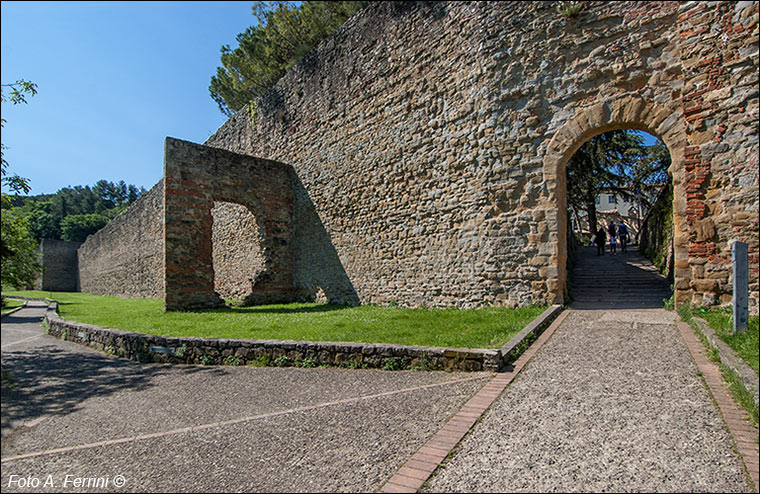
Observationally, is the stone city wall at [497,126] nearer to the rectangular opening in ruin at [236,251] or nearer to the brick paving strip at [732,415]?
the brick paving strip at [732,415]

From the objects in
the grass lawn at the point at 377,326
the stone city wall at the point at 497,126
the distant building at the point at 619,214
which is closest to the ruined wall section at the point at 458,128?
the stone city wall at the point at 497,126

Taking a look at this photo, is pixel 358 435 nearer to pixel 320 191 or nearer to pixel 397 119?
A: pixel 397 119

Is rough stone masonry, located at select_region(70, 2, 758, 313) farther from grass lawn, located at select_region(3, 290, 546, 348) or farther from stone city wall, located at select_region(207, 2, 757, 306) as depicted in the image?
grass lawn, located at select_region(3, 290, 546, 348)

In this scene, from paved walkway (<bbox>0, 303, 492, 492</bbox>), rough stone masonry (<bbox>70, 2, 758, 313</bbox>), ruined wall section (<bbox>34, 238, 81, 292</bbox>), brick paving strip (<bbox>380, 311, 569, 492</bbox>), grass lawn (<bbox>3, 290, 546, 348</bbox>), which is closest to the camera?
brick paving strip (<bbox>380, 311, 569, 492</bbox>)

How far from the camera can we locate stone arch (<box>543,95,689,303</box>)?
666 cm

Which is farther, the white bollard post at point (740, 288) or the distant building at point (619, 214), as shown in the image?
the distant building at point (619, 214)

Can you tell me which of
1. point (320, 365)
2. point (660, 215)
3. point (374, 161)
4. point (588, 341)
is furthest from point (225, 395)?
point (660, 215)

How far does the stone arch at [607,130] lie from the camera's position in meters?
6.66

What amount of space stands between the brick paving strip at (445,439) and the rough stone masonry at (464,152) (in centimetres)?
413

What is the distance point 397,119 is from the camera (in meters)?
11.0

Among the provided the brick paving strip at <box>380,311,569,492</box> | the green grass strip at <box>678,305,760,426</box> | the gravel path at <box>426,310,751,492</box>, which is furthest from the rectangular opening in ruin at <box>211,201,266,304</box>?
the green grass strip at <box>678,305,760,426</box>

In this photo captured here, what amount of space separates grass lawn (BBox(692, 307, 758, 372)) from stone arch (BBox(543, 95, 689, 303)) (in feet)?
1.86

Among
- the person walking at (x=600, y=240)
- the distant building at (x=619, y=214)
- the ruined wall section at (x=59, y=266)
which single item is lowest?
the ruined wall section at (x=59, y=266)

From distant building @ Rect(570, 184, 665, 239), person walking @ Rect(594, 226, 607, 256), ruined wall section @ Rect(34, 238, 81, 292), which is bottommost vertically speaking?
ruined wall section @ Rect(34, 238, 81, 292)
